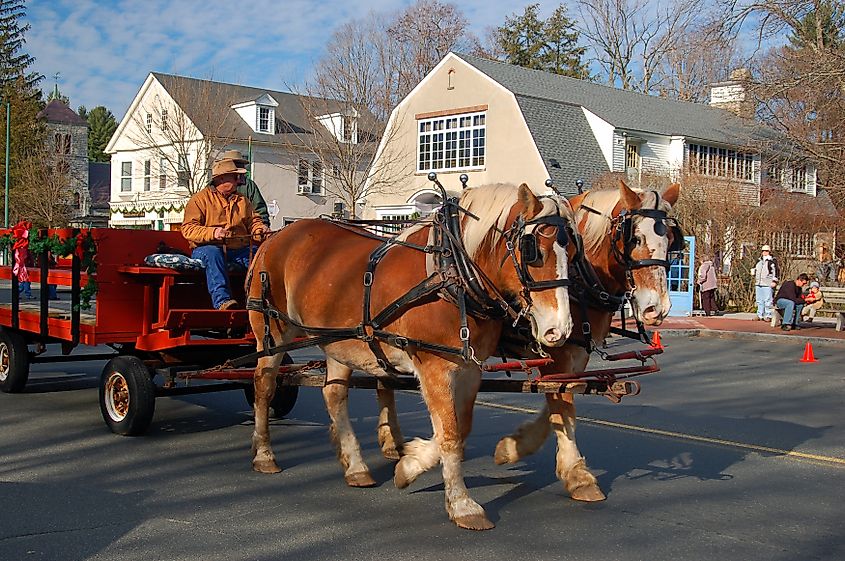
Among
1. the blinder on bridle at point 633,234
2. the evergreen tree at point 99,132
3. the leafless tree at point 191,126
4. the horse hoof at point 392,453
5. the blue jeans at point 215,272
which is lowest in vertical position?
the horse hoof at point 392,453

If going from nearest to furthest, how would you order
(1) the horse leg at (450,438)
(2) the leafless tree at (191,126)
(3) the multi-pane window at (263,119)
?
(1) the horse leg at (450,438)
(2) the leafless tree at (191,126)
(3) the multi-pane window at (263,119)

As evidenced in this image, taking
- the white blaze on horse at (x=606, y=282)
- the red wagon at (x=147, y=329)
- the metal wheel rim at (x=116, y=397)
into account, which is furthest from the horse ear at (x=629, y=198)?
the metal wheel rim at (x=116, y=397)

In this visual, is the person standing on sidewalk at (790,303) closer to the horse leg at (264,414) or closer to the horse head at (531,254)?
the horse leg at (264,414)

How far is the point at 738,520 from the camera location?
18.4 ft

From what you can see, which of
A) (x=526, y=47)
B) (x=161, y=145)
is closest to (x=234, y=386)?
(x=161, y=145)

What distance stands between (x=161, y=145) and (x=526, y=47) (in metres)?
24.6

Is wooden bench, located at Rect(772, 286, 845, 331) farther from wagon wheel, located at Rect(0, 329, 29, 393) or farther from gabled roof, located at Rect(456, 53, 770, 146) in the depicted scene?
wagon wheel, located at Rect(0, 329, 29, 393)

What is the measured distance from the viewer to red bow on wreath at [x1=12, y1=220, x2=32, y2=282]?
9141 millimetres

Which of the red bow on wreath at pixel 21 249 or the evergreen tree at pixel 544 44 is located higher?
the evergreen tree at pixel 544 44

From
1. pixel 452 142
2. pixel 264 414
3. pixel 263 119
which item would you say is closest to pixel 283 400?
pixel 264 414

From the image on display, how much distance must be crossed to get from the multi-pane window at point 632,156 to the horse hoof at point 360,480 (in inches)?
1116

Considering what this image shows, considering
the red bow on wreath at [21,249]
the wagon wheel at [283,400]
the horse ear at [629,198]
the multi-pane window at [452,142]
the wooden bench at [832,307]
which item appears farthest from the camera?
the multi-pane window at [452,142]

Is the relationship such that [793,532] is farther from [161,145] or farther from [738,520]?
[161,145]

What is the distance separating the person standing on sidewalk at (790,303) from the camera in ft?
66.3
